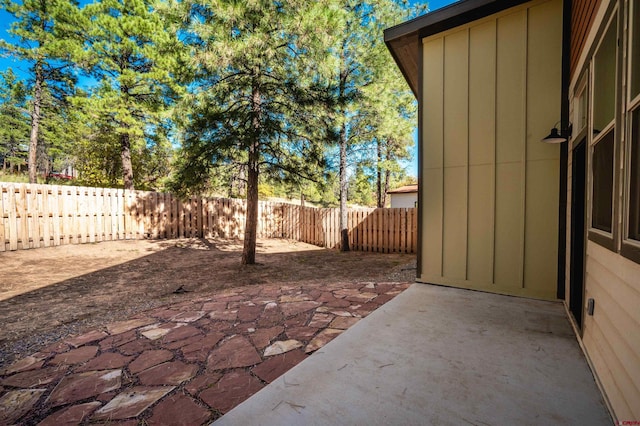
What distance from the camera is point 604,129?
190 centimetres

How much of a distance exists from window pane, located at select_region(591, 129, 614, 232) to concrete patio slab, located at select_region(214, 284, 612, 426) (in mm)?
985

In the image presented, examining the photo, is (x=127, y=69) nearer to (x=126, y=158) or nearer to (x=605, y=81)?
(x=126, y=158)

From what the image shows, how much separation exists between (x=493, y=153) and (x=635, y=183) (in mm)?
2438

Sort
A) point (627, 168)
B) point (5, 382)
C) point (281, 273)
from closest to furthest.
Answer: point (627, 168) → point (5, 382) → point (281, 273)

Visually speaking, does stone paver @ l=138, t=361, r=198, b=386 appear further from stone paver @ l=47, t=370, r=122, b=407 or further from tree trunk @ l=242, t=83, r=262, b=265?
tree trunk @ l=242, t=83, r=262, b=265

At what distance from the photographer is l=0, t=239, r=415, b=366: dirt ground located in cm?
325

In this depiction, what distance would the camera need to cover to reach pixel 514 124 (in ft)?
11.4

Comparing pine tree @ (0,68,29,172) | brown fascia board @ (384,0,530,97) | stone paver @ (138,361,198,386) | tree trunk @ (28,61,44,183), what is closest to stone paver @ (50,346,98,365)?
stone paver @ (138,361,198,386)

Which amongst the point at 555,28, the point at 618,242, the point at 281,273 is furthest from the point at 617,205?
the point at 281,273

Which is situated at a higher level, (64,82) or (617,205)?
(64,82)

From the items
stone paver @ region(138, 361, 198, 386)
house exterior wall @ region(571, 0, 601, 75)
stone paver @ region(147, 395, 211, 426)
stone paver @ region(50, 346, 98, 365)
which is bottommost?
stone paver @ region(50, 346, 98, 365)

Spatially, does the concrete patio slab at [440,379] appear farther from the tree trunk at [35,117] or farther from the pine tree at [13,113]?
the pine tree at [13,113]

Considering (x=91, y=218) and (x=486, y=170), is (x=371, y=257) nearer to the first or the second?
(x=486, y=170)

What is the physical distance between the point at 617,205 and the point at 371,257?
22.7 feet
